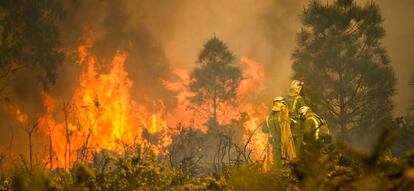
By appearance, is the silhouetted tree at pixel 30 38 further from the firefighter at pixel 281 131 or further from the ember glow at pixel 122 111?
the firefighter at pixel 281 131

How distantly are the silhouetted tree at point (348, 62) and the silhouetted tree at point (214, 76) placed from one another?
50.4 feet

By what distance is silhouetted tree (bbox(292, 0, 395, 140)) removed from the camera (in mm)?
22781

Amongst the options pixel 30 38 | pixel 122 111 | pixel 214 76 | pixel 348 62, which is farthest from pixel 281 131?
pixel 214 76

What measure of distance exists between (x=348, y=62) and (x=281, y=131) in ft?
56.6

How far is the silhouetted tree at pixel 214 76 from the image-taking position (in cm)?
3978

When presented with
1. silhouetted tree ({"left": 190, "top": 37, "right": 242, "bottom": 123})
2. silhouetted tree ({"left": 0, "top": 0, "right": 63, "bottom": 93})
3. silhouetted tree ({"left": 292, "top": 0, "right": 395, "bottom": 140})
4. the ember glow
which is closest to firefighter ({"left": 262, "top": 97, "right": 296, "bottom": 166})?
the ember glow

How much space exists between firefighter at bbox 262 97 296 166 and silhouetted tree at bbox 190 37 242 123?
3040cm

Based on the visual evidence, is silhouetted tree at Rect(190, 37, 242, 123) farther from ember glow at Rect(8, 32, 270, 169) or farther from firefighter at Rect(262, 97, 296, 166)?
firefighter at Rect(262, 97, 296, 166)

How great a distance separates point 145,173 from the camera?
359cm

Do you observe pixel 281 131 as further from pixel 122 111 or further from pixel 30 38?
pixel 122 111

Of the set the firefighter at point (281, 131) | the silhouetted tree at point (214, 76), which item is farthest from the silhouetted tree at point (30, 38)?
the firefighter at point (281, 131)

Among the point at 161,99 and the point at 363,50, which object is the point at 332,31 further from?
the point at 161,99

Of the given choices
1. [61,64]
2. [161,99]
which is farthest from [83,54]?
[161,99]

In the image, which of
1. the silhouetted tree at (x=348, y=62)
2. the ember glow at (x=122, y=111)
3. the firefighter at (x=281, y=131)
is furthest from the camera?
the ember glow at (x=122, y=111)
